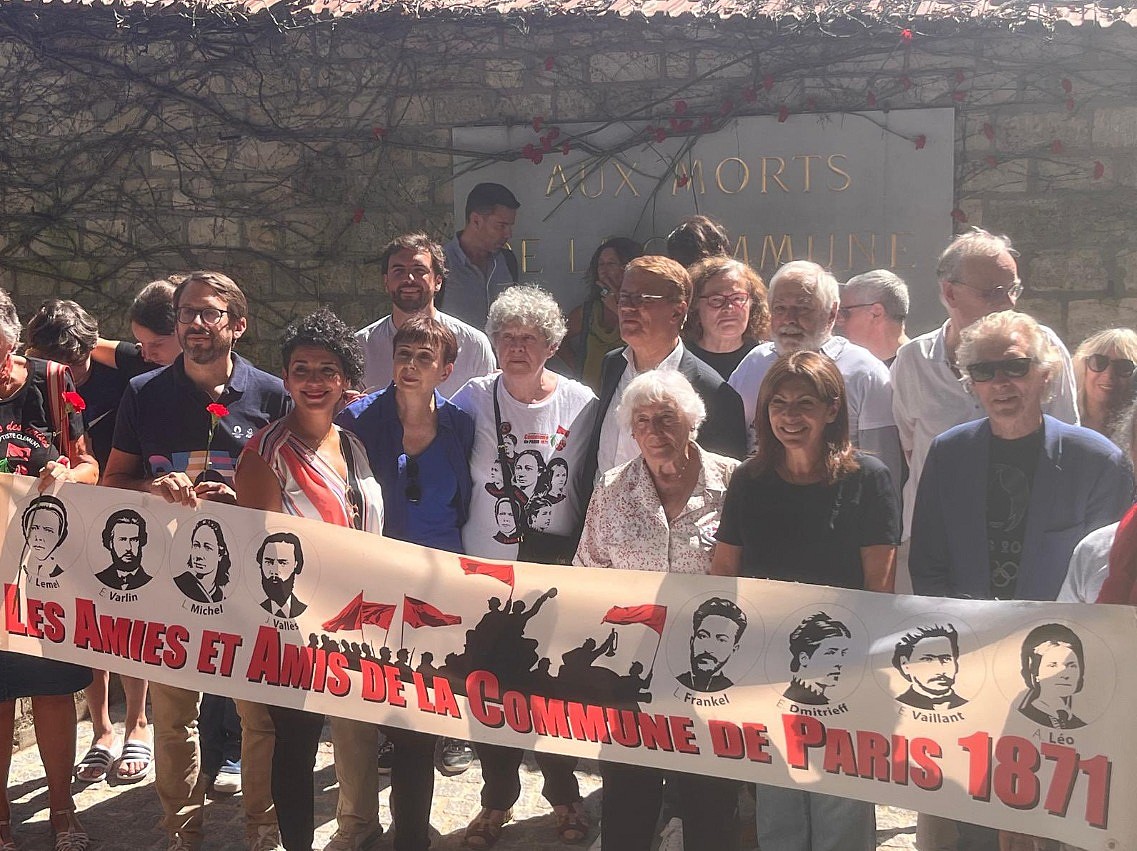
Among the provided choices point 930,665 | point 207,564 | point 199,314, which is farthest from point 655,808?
point 199,314

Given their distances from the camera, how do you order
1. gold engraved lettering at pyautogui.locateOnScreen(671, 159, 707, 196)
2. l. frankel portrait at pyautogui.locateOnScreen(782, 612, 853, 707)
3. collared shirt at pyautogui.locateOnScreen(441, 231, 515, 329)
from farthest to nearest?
gold engraved lettering at pyautogui.locateOnScreen(671, 159, 707, 196) → collared shirt at pyautogui.locateOnScreen(441, 231, 515, 329) → l. frankel portrait at pyautogui.locateOnScreen(782, 612, 853, 707)

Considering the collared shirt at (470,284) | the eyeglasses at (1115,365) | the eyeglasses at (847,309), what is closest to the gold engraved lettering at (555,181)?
the collared shirt at (470,284)

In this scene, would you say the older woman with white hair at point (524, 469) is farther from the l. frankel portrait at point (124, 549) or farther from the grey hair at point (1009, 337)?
the grey hair at point (1009, 337)

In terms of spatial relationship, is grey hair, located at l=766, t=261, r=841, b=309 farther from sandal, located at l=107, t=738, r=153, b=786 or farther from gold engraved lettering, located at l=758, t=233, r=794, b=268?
sandal, located at l=107, t=738, r=153, b=786

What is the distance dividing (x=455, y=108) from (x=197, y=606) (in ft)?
14.4

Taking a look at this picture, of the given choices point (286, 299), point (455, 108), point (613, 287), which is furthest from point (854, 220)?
point (286, 299)

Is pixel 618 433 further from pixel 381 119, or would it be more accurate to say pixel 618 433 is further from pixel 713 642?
pixel 381 119

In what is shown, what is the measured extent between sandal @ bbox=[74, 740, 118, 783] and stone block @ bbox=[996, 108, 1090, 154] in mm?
5656

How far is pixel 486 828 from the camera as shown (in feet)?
13.4

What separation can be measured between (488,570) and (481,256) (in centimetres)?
369

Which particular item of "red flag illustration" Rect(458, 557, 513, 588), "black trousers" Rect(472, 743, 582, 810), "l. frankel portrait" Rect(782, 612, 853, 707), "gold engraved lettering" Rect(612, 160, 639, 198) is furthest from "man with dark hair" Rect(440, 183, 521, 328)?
"l. frankel portrait" Rect(782, 612, 853, 707)

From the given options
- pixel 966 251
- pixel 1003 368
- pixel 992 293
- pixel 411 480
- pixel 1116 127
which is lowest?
pixel 411 480

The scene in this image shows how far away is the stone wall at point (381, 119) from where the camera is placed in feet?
21.6

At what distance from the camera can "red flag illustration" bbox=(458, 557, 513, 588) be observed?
352 cm
